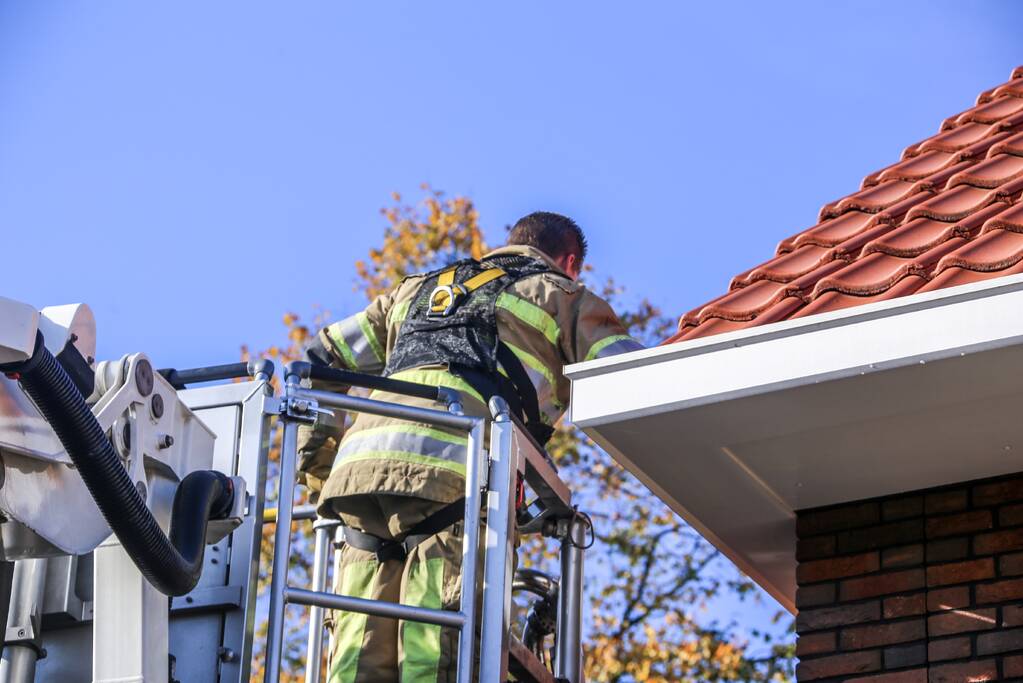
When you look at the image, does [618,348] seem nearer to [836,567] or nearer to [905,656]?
[836,567]

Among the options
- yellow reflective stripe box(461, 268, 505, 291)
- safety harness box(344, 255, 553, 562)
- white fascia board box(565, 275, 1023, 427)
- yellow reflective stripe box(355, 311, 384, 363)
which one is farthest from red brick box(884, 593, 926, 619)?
yellow reflective stripe box(355, 311, 384, 363)

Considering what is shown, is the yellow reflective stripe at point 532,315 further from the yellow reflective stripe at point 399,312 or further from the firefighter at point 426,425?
the yellow reflective stripe at point 399,312

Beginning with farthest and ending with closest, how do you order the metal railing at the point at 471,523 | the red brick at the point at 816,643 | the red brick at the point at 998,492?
the red brick at the point at 816,643 < the red brick at the point at 998,492 < the metal railing at the point at 471,523

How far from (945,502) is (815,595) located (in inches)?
21.1

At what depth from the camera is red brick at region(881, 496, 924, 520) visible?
5512 mm

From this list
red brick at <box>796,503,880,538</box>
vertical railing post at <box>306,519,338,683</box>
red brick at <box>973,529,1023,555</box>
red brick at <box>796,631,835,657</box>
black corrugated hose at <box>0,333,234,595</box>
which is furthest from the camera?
vertical railing post at <box>306,519,338,683</box>

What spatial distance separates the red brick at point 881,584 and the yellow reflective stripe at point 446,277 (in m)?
1.81

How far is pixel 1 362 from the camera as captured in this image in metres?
3.68

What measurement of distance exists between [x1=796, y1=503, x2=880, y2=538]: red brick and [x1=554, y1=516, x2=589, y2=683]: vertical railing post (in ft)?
2.50

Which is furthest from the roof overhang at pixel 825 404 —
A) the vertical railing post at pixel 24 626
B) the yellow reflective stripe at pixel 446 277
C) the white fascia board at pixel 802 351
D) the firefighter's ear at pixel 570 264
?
the vertical railing post at pixel 24 626

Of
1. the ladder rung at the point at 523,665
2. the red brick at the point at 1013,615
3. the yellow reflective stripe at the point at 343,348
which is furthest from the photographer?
the yellow reflective stripe at the point at 343,348

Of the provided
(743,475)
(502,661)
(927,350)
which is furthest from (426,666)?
(927,350)

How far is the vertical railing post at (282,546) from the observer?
14.4ft

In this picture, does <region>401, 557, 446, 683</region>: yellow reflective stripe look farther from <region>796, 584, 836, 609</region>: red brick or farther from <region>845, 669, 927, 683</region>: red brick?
<region>845, 669, 927, 683</region>: red brick
